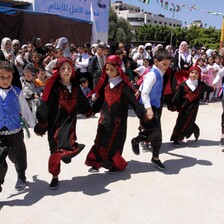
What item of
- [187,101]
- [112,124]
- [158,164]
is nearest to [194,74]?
[187,101]

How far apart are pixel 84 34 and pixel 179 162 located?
11.3 meters

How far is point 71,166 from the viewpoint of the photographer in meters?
4.08

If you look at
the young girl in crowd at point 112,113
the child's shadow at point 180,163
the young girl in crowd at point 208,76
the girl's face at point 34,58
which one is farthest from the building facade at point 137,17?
the young girl in crowd at point 112,113

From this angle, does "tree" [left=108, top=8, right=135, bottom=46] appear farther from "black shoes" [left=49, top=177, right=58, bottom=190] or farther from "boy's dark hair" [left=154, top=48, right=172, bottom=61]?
"black shoes" [left=49, top=177, right=58, bottom=190]

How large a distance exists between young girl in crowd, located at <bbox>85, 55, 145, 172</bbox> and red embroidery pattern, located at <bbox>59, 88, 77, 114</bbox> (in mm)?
488

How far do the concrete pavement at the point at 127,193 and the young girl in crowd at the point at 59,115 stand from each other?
360 mm

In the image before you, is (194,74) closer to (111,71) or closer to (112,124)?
(111,71)

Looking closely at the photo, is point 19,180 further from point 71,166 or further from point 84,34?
point 84,34

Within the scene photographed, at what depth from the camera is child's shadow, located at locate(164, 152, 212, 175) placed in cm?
401

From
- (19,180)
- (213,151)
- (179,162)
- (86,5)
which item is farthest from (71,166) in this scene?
(86,5)

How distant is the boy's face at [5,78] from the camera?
301 centimetres

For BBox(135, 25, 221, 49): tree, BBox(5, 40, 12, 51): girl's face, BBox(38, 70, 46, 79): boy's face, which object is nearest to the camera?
BBox(38, 70, 46, 79): boy's face

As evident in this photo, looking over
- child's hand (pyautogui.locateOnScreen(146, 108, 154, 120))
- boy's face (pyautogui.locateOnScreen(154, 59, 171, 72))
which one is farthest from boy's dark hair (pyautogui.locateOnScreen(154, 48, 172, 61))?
child's hand (pyautogui.locateOnScreen(146, 108, 154, 120))

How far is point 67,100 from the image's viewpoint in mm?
3342
